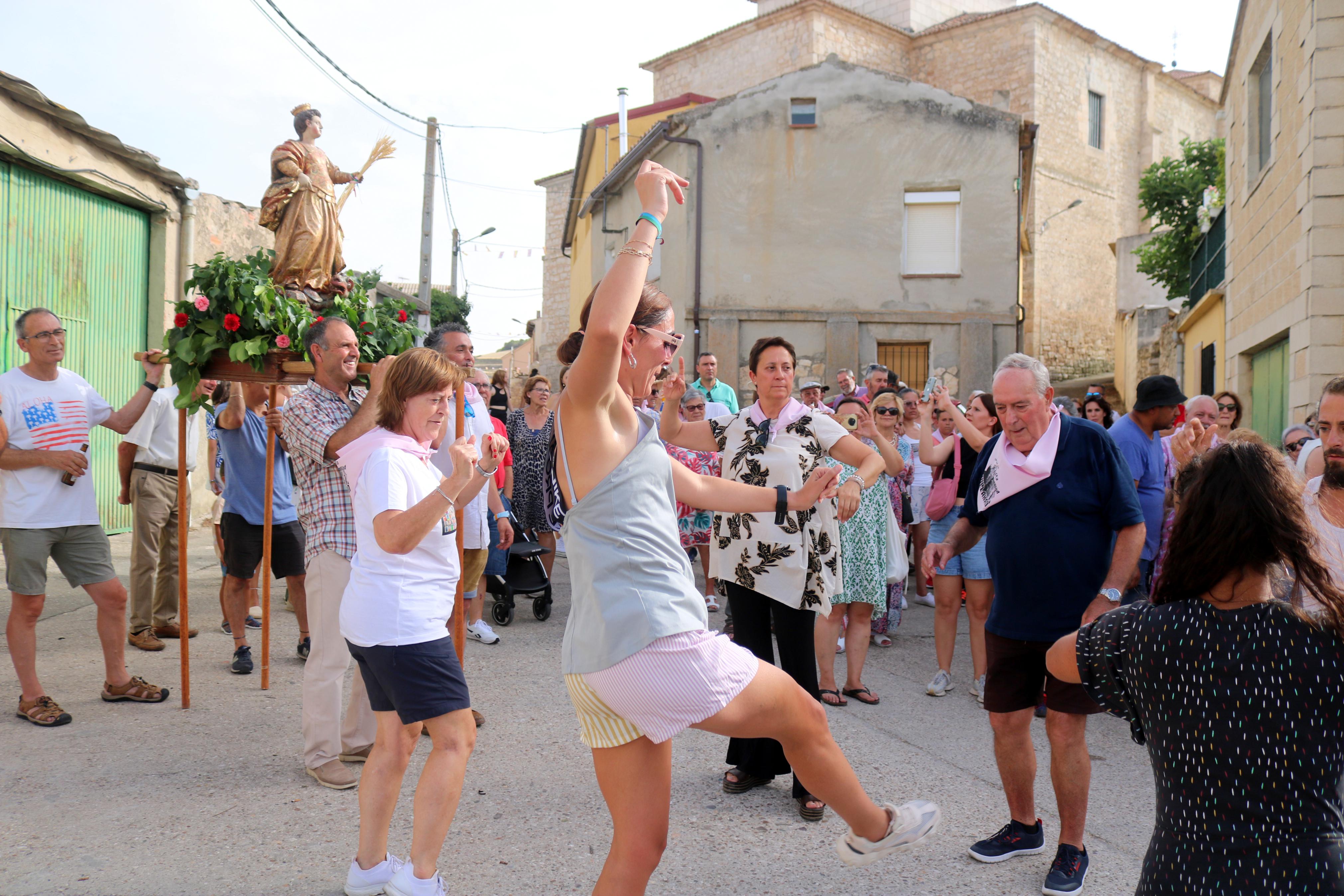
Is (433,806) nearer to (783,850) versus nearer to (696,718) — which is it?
(696,718)

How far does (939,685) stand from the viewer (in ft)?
19.3

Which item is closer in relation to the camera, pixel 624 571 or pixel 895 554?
pixel 624 571

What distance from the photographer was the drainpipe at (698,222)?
62.8 feet

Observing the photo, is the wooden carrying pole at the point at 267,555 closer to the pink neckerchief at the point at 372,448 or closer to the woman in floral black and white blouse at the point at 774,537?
the pink neckerchief at the point at 372,448

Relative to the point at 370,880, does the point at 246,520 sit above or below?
above

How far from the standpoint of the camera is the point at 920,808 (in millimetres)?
2664

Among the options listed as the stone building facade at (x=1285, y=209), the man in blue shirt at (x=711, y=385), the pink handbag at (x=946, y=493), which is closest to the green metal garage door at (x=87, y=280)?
the man in blue shirt at (x=711, y=385)

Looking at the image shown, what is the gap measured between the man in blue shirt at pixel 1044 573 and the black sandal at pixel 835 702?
6.31 ft

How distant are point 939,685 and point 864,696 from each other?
0.56m

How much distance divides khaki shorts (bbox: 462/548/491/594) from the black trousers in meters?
2.23

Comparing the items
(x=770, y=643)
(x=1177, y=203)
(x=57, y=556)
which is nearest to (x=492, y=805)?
(x=770, y=643)

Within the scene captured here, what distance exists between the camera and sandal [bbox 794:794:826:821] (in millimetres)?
3924

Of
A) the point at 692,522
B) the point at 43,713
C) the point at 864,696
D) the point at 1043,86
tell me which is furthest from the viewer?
the point at 1043,86

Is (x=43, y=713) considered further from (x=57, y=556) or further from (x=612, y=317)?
(x=612, y=317)
